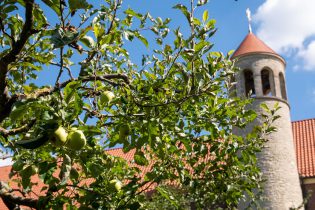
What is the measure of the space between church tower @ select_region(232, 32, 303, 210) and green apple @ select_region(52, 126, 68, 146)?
13.7m

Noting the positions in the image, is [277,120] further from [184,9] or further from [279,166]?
[184,9]

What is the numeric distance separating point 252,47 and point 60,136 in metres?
18.2

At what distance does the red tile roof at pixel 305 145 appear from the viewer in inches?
741

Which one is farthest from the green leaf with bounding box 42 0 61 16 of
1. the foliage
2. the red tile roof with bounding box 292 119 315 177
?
the red tile roof with bounding box 292 119 315 177

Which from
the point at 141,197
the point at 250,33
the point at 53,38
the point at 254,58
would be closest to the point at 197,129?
the point at 141,197

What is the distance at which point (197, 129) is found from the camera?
14.8 feet

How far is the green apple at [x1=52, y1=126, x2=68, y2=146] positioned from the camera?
2.10 m

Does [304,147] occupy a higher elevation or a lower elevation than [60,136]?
higher

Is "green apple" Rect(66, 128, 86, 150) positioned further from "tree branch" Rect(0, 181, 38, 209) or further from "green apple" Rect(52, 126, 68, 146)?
"tree branch" Rect(0, 181, 38, 209)

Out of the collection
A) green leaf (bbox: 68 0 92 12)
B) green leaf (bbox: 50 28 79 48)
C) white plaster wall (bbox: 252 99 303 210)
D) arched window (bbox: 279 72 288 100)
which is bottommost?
white plaster wall (bbox: 252 99 303 210)

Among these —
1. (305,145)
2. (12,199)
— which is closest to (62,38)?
(12,199)

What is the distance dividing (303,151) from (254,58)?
17.7ft

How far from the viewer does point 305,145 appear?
20703 millimetres

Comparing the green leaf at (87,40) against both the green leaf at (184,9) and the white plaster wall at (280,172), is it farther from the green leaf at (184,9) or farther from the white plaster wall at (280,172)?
the white plaster wall at (280,172)
